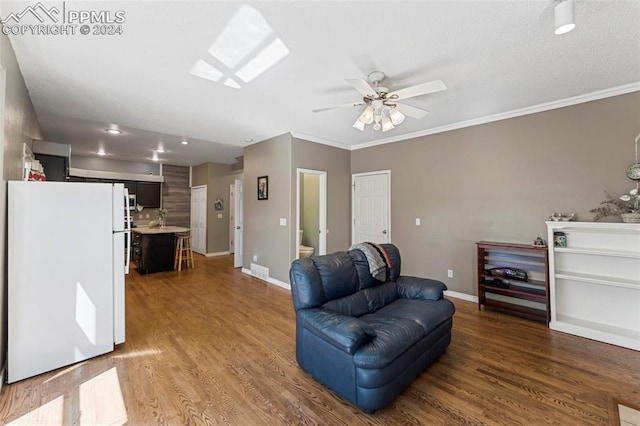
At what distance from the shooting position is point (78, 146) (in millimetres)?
5938

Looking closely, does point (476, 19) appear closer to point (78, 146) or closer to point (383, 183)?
point (383, 183)

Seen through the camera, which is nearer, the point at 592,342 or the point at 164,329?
the point at 592,342

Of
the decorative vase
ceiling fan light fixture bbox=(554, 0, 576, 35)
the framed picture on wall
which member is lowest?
the decorative vase

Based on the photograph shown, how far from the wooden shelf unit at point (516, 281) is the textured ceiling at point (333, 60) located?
1.81 meters

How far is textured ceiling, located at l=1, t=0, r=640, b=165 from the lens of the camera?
1.83 meters

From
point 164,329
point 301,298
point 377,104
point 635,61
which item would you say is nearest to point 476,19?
point 377,104

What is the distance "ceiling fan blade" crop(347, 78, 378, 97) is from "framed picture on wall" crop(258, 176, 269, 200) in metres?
2.99

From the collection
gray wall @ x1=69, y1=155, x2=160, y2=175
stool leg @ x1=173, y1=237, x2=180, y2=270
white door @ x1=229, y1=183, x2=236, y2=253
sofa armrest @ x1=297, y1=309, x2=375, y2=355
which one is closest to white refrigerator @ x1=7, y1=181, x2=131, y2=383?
sofa armrest @ x1=297, y1=309, x2=375, y2=355

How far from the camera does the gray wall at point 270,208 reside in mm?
4676

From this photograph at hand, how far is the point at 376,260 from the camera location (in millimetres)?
2832

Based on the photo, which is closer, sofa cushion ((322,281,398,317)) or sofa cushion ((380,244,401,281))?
sofa cushion ((322,281,398,317))

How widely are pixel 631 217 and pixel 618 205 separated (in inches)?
8.9

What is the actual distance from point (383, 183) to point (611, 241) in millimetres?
3051

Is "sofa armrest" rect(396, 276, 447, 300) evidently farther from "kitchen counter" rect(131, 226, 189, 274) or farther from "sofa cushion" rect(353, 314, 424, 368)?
"kitchen counter" rect(131, 226, 189, 274)
